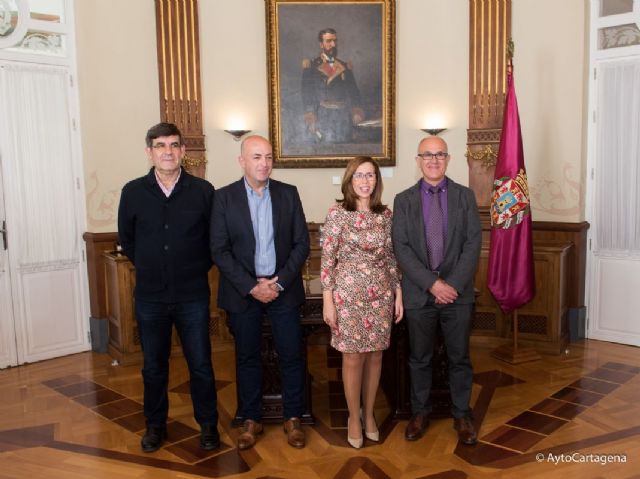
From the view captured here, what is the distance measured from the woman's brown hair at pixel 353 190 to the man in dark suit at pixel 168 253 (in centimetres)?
70

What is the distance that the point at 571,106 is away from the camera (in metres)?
5.17

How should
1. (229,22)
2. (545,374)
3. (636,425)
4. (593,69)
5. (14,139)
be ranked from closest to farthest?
1. (636,425)
2. (545,374)
3. (14,139)
4. (593,69)
5. (229,22)

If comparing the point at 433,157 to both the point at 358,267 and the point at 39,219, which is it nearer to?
the point at 358,267

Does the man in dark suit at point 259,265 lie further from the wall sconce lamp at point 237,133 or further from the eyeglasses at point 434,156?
the wall sconce lamp at point 237,133

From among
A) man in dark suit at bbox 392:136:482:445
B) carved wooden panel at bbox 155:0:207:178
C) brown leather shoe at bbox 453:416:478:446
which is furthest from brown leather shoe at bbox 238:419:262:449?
carved wooden panel at bbox 155:0:207:178

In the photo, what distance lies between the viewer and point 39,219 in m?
4.93

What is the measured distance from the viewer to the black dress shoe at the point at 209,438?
3.25 m

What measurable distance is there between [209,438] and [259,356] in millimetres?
502

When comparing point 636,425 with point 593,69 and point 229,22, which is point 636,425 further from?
point 229,22

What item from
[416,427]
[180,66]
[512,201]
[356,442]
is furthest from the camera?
[180,66]

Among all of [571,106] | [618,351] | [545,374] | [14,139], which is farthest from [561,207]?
[14,139]

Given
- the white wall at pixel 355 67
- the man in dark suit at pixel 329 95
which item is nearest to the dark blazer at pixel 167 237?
the white wall at pixel 355 67

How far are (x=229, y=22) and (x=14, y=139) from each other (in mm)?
2060

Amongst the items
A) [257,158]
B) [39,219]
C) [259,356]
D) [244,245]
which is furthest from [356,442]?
[39,219]
